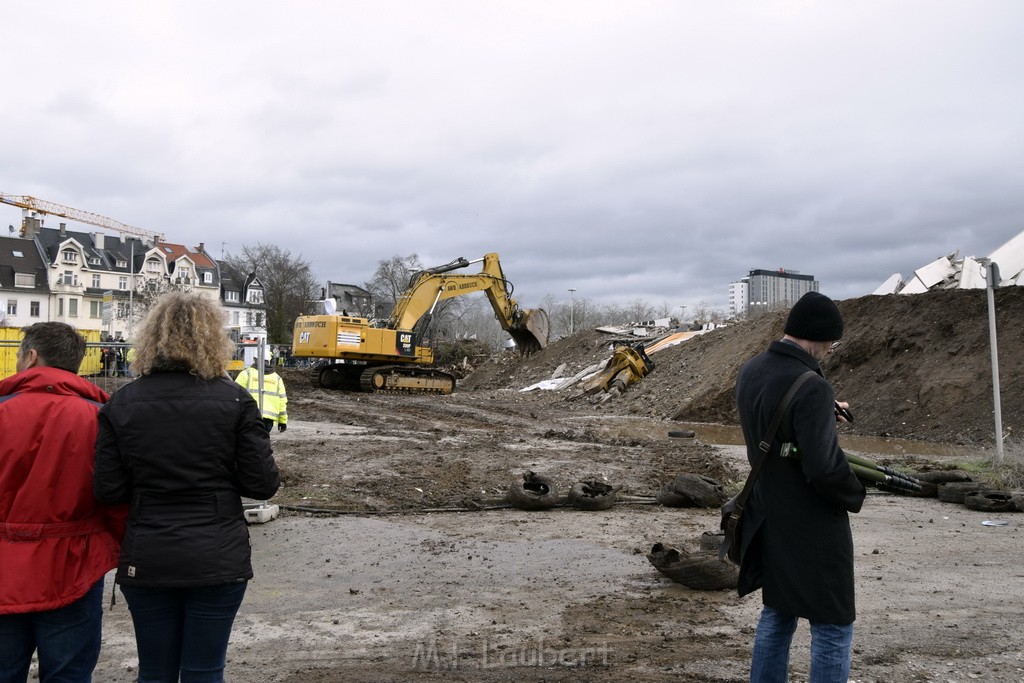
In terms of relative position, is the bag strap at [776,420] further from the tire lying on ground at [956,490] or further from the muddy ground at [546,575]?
the tire lying on ground at [956,490]

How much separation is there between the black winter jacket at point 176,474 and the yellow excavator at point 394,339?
2498 cm

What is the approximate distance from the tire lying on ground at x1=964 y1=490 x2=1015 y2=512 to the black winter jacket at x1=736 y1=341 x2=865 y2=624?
21.8 ft

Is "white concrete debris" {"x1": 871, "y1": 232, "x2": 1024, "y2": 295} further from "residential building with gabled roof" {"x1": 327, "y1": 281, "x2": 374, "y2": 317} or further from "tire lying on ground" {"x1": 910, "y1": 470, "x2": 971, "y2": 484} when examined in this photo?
"residential building with gabled roof" {"x1": 327, "y1": 281, "x2": 374, "y2": 317}

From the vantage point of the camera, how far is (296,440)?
49.6ft

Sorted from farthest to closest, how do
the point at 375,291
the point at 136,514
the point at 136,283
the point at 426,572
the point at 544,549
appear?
the point at 136,283
the point at 375,291
the point at 544,549
the point at 426,572
the point at 136,514

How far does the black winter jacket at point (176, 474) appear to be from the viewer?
2.96m

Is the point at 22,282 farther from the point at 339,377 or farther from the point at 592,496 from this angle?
the point at 592,496

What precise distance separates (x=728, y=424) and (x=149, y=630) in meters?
18.8

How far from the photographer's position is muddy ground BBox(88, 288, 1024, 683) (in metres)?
4.61

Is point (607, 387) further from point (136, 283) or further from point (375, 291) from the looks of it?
point (136, 283)

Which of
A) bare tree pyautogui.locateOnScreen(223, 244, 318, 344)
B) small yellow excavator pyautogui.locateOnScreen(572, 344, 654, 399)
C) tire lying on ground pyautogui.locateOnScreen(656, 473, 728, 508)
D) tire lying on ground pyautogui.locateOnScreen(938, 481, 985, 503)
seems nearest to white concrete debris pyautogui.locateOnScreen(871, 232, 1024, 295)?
Result: small yellow excavator pyautogui.locateOnScreen(572, 344, 654, 399)

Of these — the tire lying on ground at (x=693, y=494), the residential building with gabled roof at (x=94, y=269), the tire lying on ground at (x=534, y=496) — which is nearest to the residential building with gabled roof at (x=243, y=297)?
the residential building with gabled roof at (x=94, y=269)

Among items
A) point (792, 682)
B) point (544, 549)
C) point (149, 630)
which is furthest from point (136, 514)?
point (544, 549)

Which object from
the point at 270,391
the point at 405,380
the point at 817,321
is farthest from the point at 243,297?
the point at 817,321
